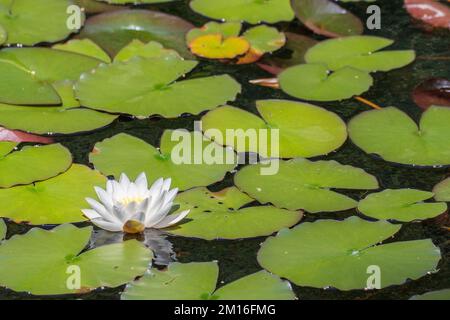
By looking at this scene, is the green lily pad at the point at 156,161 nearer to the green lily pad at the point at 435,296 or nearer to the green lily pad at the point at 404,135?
the green lily pad at the point at 404,135

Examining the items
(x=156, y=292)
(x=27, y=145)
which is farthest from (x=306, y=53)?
(x=156, y=292)

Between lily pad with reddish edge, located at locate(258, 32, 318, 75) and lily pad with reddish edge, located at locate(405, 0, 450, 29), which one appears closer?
lily pad with reddish edge, located at locate(258, 32, 318, 75)

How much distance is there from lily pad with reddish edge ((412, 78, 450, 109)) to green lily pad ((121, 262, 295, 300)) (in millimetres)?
1115

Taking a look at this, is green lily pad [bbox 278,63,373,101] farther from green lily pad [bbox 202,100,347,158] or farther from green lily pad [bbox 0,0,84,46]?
green lily pad [bbox 0,0,84,46]

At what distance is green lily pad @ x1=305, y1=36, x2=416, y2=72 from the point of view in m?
3.28

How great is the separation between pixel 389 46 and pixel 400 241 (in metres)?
1.27

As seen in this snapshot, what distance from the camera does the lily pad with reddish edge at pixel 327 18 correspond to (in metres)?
3.54

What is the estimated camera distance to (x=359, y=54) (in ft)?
11.0

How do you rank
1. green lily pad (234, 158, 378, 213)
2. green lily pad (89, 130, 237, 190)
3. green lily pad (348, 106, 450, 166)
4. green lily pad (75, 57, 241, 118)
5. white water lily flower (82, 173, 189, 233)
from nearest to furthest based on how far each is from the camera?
white water lily flower (82, 173, 189, 233)
green lily pad (234, 158, 378, 213)
green lily pad (89, 130, 237, 190)
green lily pad (348, 106, 450, 166)
green lily pad (75, 57, 241, 118)

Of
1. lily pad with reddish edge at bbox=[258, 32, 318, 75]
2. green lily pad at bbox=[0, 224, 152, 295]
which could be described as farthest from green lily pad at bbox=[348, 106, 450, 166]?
green lily pad at bbox=[0, 224, 152, 295]

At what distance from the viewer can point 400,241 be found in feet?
7.75

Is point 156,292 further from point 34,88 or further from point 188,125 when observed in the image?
point 34,88

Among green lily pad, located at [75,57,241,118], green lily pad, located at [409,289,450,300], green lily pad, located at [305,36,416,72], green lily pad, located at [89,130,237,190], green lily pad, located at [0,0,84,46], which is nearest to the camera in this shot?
green lily pad, located at [409,289,450,300]

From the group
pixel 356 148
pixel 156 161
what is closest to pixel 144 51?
pixel 156 161
